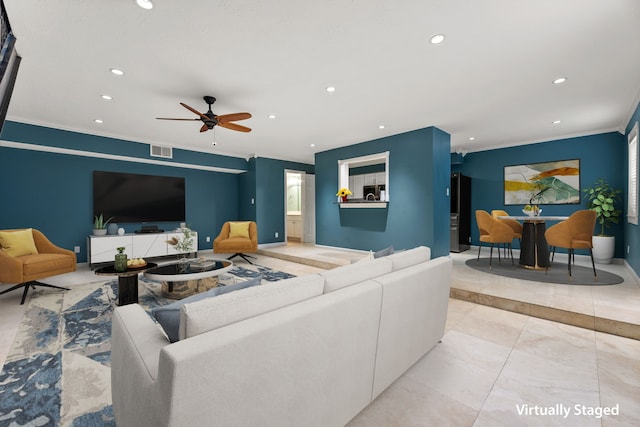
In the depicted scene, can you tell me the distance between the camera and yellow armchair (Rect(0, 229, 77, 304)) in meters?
3.29

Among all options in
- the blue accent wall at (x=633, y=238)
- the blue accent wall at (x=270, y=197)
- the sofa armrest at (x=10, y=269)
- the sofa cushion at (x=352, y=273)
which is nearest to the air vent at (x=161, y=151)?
the blue accent wall at (x=270, y=197)

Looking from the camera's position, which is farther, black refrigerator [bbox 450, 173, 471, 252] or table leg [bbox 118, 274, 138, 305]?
black refrigerator [bbox 450, 173, 471, 252]

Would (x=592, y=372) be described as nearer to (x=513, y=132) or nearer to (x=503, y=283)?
(x=503, y=283)

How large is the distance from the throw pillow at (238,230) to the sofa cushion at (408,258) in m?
4.24

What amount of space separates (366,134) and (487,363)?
421cm

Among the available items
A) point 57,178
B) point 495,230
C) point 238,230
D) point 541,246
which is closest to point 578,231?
point 541,246

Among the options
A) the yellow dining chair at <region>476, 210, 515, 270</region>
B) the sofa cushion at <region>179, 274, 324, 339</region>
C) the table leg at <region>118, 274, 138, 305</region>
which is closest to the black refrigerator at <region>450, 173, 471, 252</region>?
the yellow dining chair at <region>476, 210, 515, 270</region>

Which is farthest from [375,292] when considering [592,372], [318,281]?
[592,372]

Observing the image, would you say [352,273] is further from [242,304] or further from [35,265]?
→ [35,265]

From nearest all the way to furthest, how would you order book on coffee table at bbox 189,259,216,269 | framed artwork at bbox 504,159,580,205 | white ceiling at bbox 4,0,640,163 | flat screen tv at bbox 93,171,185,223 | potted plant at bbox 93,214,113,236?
1. white ceiling at bbox 4,0,640,163
2. book on coffee table at bbox 189,259,216,269
3. potted plant at bbox 93,214,113,236
4. framed artwork at bbox 504,159,580,205
5. flat screen tv at bbox 93,171,185,223

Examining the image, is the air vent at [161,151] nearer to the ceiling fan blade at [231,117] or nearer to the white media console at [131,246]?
the white media console at [131,246]

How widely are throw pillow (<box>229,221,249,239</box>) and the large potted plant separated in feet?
20.8

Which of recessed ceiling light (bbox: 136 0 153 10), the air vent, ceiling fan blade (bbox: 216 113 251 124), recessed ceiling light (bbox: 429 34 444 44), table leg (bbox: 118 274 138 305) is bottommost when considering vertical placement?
table leg (bbox: 118 274 138 305)

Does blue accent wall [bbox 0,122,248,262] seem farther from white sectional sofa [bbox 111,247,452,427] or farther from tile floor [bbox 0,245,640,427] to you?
white sectional sofa [bbox 111,247,452,427]
